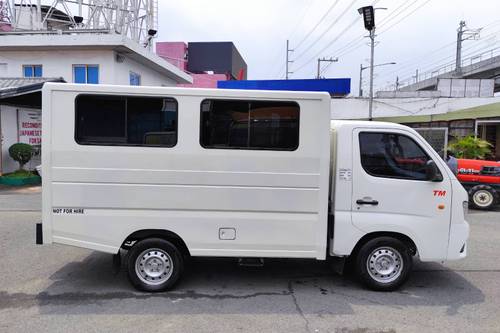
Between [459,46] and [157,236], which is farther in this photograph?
[459,46]

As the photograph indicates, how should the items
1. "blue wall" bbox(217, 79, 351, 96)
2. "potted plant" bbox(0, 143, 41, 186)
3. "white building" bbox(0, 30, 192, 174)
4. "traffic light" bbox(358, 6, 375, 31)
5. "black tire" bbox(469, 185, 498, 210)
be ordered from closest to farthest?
"black tire" bbox(469, 185, 498, 210)
"potted plant" bbox(0, 143, 41, 186)
"white building" bbox(0, 30, 192, 174)
"traffic light" bbox(358, 6, 375, 31)
"blue wall" bbox(217, 79, 351, 96)

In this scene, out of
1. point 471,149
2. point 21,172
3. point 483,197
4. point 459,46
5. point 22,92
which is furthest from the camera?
point 459,46

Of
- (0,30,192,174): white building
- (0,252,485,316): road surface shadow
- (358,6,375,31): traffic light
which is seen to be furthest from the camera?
(358,6,375,31): traffic light

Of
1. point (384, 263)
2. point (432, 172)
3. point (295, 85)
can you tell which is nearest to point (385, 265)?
point (384, 263)

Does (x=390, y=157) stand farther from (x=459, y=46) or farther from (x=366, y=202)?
(x=459, y=46)

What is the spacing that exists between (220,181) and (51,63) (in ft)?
50.6

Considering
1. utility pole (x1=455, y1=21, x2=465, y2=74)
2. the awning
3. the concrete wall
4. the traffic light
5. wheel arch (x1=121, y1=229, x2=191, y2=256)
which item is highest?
utility pole (x1=455, y1=21, x2=465, y2=74)

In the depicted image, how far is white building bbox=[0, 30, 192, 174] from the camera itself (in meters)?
15.0

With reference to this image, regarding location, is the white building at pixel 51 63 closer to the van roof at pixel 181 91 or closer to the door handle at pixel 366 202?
the van roof at pixel 181 91

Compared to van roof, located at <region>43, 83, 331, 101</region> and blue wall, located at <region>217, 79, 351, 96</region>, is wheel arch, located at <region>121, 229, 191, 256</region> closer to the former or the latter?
van roof, located at <region>43, 83, 331, 101</region>

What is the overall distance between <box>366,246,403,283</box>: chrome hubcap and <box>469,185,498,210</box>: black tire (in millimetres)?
7431

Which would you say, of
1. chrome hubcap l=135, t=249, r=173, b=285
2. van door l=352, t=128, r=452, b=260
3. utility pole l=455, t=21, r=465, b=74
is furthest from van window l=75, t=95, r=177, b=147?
utility pole l=455, t=21, r=465, b=74

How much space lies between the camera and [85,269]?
233 inches

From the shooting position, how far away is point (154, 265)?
16.6 feet
